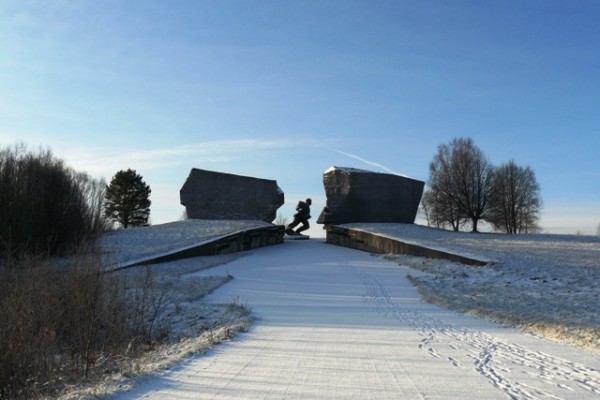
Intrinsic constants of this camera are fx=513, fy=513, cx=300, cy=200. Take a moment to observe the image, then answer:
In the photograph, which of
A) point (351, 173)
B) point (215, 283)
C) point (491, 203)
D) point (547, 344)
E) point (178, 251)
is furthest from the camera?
point (491, 203)

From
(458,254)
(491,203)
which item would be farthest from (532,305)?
(491,203)

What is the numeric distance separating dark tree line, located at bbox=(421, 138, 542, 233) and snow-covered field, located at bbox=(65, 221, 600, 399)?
3366 centimetres

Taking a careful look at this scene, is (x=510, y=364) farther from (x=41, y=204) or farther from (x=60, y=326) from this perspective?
(x=41, y=204)

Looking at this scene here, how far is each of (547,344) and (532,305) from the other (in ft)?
13.4

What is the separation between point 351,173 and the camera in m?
38.9

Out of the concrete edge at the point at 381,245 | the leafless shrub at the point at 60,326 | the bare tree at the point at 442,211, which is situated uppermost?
the bare tree at the point at 442,211

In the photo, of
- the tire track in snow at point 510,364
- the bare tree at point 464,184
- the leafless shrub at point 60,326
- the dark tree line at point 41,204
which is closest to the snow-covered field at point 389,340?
the tire track in snow at point 510,364

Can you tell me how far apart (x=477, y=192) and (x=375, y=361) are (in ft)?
161

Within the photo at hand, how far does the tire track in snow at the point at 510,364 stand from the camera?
5262mm

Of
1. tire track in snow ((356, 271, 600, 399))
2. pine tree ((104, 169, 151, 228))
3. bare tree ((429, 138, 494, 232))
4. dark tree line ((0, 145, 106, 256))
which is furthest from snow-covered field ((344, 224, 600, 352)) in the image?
pine tree ((104, 169, 151, 228))

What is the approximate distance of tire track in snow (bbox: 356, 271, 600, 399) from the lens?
17.3ft

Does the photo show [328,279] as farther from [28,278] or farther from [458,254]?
[28,278]

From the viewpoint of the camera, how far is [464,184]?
52.3m

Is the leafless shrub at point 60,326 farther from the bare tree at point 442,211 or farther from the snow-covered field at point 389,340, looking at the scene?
the bare tree at point 442,211
